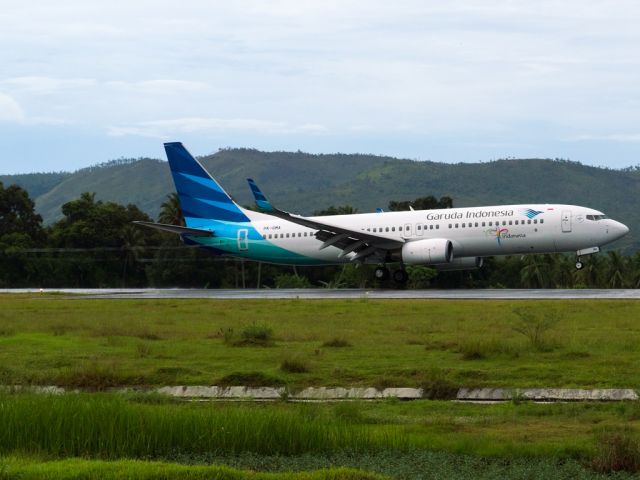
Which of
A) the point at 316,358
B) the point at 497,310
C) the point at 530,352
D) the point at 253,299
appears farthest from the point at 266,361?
the point at 253,299

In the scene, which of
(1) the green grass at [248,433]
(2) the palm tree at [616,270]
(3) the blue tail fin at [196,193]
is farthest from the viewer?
(2) the palm tree at [616,270]

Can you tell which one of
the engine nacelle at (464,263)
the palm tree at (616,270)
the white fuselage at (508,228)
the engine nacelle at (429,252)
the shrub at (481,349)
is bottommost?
the palm tree at (616,270)

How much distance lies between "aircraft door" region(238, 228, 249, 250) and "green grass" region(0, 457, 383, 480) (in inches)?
1778

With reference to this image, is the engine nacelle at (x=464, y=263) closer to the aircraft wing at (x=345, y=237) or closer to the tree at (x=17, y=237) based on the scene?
the aircraft wing at (x=345, y=237)

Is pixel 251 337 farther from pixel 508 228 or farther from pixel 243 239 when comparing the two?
pixel 243 239

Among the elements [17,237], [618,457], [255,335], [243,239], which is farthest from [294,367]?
[17,237]

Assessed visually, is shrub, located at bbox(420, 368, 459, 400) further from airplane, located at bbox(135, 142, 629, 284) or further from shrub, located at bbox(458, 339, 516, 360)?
airplane, located at bbox(135, 142, 629, 284)

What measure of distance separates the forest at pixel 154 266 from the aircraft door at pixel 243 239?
47.9ft

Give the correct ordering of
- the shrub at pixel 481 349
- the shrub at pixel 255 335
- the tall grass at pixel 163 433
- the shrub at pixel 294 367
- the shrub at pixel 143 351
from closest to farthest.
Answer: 1. the tall grass at pixel 163 433
2. the shrub at pixel 294 367
3. the shrub at pixel 481 349
4. the shrub at pixel 143 351
5. the shrub at pixel 255 335

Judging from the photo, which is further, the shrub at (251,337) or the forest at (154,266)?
the forest at (154,266)

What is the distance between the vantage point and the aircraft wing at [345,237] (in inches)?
1972

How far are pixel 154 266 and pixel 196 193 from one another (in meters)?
20.3

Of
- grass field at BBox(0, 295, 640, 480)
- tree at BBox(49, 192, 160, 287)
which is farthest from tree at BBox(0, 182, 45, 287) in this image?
grass field at BBox(0, 295, 640, 480)

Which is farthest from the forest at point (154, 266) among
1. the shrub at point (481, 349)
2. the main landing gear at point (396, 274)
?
the shrub at point (481, 349)
